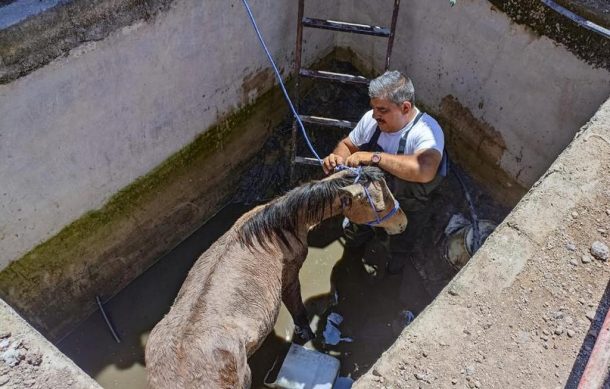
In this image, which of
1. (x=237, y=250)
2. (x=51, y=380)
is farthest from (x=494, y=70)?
(x=51, y=380)

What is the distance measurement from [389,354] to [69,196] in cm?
293

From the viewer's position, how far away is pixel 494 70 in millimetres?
5023

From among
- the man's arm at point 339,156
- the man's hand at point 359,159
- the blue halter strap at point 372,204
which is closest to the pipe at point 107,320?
the man's arm at point 339,156

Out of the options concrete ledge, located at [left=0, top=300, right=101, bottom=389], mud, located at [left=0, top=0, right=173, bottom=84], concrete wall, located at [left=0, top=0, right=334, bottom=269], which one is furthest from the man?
concrete ledge, located at [left=0, top=300, right=101, bottom=389]

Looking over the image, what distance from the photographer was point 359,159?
13.9 feet

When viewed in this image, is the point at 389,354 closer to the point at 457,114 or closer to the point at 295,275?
the point at 295,275

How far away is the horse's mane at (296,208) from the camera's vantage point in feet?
13.3

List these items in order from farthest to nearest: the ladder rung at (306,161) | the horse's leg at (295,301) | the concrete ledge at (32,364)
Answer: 1. the ladder rung at (306,161)
2. the horse's leg at (295,301)
3. the concrete ledge at (32,364)

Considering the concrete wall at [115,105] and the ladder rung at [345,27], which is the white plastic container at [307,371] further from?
the ladder rung at [345,27]

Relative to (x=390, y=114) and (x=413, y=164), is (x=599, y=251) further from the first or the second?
(x=390, y=114)

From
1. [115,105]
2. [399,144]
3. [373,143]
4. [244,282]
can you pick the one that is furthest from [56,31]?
[399,144]

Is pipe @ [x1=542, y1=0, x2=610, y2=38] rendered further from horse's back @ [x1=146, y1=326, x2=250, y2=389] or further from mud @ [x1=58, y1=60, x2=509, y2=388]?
horse's back @ [x1=146, y1=326, x2=250, y2=389]

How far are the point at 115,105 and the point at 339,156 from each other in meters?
1.80

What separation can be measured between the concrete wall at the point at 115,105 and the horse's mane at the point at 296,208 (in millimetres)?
1374
